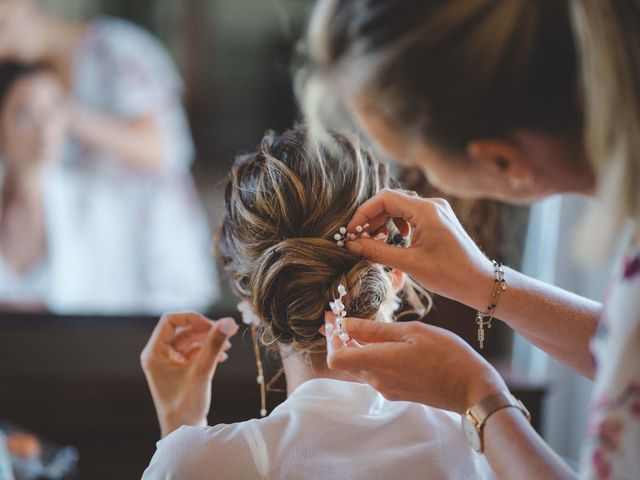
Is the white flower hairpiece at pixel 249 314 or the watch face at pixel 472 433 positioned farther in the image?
the white flower hairpiece at pixel 249 314

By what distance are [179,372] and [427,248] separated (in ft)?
1.33

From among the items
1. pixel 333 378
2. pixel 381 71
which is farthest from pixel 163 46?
pixel 381 71

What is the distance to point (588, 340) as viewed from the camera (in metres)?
1.05

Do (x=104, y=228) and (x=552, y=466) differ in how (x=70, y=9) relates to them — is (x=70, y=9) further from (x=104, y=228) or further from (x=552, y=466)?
(x=552, y=466)

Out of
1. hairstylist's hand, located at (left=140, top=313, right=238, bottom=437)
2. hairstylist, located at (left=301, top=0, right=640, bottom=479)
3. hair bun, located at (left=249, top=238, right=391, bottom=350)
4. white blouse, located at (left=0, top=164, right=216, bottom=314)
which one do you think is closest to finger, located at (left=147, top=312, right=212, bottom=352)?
hairstylist's hand, located at (left=140, top=313, right=238, bottom=437)

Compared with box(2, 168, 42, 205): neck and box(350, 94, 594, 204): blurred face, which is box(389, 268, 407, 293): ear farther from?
box(2, 168, 42, 205): neck

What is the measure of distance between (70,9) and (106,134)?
448 mm

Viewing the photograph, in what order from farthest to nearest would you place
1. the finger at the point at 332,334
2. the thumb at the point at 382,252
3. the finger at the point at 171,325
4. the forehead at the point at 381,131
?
the finger at the point at 171,325, the thumb at the point at 382,252, the finger at the point at 332,334, the forehead at the point at 381,131

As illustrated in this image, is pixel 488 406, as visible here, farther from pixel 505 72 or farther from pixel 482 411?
pixel 505 72

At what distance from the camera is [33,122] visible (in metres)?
2.71

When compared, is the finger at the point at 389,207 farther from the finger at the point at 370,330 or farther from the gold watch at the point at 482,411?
the gold watch at the point at 482,411

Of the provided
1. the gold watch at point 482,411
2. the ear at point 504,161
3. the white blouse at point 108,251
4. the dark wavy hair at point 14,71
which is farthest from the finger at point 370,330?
the dark wavy hair at point 14,71

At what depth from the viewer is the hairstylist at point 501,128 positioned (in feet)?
2.16

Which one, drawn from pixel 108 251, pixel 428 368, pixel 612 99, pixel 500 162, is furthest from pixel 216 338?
pixel 108 251
